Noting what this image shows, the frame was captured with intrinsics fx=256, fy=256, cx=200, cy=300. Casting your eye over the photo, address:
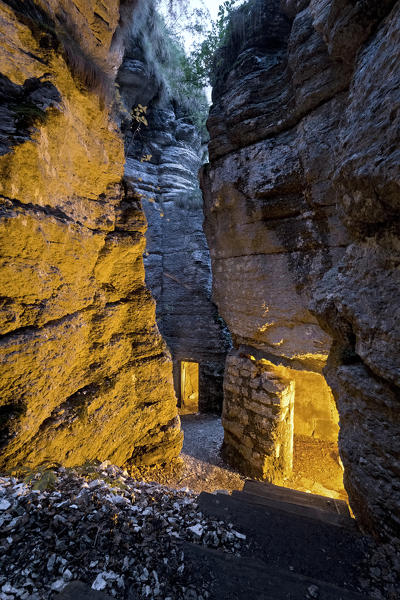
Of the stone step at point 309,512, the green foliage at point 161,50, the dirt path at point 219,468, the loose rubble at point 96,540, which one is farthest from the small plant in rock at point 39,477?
the green foliage at point 161,50

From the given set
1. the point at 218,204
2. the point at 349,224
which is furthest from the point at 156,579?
the point at 218,204

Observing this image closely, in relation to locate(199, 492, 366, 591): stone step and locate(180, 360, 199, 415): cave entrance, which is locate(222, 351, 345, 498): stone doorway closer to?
locate(199, 492, 366, 591): stone step

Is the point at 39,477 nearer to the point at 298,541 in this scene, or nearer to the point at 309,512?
the point at 298,541

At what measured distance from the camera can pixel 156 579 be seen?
44.9 inches

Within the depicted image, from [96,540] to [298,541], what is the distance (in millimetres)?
1178

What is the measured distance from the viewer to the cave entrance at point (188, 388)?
11281 millimetres

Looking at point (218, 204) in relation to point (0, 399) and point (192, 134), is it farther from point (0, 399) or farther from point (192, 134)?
point (192, 134)

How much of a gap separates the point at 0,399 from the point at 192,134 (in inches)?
566

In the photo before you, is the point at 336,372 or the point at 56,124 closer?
the point at 336,372

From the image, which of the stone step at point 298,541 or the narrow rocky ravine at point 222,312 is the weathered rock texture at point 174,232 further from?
the stone step at point 298,541

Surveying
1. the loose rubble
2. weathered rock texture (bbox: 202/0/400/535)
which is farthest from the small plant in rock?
weathered rock texture (bbox: 202/0/400/535)

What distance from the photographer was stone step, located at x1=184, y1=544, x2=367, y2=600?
3.68 feet

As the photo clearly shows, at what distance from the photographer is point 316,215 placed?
3.85 m

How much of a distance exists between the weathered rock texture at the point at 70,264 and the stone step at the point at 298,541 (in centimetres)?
140
